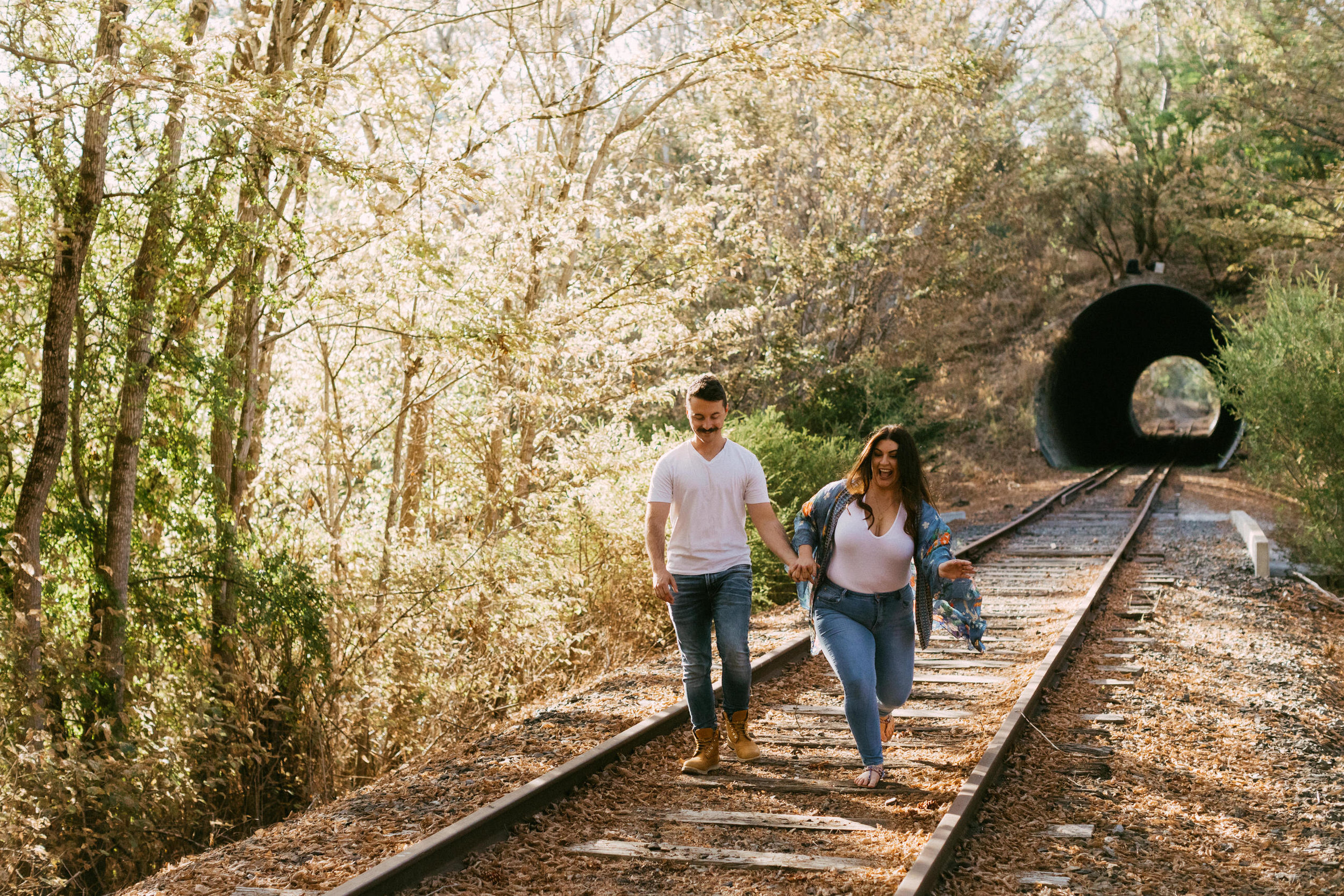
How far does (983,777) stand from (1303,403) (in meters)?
11.3

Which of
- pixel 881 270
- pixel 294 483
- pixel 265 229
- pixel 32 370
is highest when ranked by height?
pixel 881 270

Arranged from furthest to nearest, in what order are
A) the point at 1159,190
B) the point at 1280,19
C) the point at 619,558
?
the point at 1159,190, the point at 1280,19, the point at 619,558

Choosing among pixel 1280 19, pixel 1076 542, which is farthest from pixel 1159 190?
pixel 1076 542

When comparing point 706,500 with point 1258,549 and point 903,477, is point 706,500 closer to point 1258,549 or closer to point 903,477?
point 903,477

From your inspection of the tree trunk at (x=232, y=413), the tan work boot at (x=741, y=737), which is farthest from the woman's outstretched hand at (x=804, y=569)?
the tree trunk at (x=232, y=413)

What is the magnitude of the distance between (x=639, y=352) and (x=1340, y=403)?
8491 mm

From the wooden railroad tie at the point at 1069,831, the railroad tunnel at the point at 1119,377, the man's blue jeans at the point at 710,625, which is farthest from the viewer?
the railroad tunnel at the point at 1119,377

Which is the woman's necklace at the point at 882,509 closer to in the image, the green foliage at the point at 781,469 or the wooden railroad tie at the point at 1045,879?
the wooden railroad tie at the point at 1045,879

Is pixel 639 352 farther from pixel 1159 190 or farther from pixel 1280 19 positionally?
pixel 1159 190

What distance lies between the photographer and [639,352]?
533 inches

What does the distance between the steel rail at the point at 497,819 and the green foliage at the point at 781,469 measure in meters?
4.61

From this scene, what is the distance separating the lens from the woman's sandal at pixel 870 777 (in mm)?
5621

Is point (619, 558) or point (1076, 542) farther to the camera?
point (1076, 542)

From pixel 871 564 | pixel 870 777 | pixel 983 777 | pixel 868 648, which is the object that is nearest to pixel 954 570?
pixel 871 564
